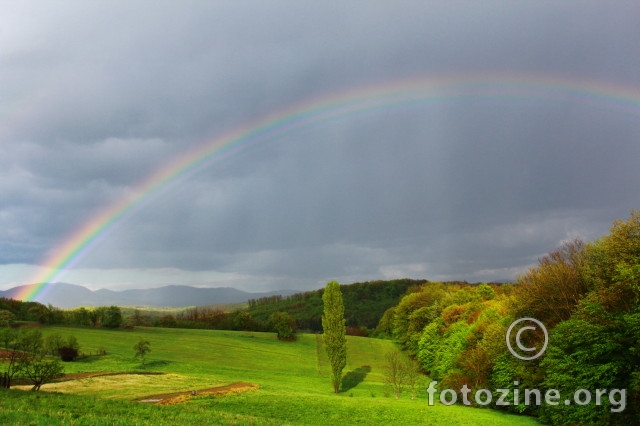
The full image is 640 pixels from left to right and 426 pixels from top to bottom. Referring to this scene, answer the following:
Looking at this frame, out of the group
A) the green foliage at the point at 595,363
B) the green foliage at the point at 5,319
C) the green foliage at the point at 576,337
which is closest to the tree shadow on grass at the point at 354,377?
the green foliage at the point at 576,337

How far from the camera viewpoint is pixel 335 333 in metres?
74.8

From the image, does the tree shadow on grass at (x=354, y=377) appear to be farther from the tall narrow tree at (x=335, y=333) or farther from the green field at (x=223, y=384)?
the tall narrow tree at (x=335, y=333)

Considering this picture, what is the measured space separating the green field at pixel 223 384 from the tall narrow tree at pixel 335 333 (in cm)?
356

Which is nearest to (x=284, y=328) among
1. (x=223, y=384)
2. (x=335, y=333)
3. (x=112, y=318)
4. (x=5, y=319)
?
(x=112, y=318)

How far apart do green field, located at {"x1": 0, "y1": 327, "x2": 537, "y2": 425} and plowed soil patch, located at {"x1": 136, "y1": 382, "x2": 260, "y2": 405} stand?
2.91 feet

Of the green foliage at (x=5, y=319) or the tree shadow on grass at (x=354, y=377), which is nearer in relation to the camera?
the tree shadow on grass at (x=354, y=377)

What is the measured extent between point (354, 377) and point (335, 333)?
17.0 meters

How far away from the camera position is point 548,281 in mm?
46375

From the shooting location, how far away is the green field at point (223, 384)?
2270 cm

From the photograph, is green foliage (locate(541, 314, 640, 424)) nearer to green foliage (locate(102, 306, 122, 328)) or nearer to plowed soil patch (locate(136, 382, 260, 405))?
plowed soil patch (locate(136, 382, 260, 405))

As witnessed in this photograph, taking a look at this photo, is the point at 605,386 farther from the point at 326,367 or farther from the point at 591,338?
the point at 326,367

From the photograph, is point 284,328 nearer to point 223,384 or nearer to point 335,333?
point 335,333

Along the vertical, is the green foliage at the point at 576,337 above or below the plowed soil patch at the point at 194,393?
above

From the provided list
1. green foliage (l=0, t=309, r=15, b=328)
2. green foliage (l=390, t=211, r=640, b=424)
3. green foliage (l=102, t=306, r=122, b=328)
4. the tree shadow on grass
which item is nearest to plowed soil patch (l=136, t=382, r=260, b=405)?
the tree shadow on grass
